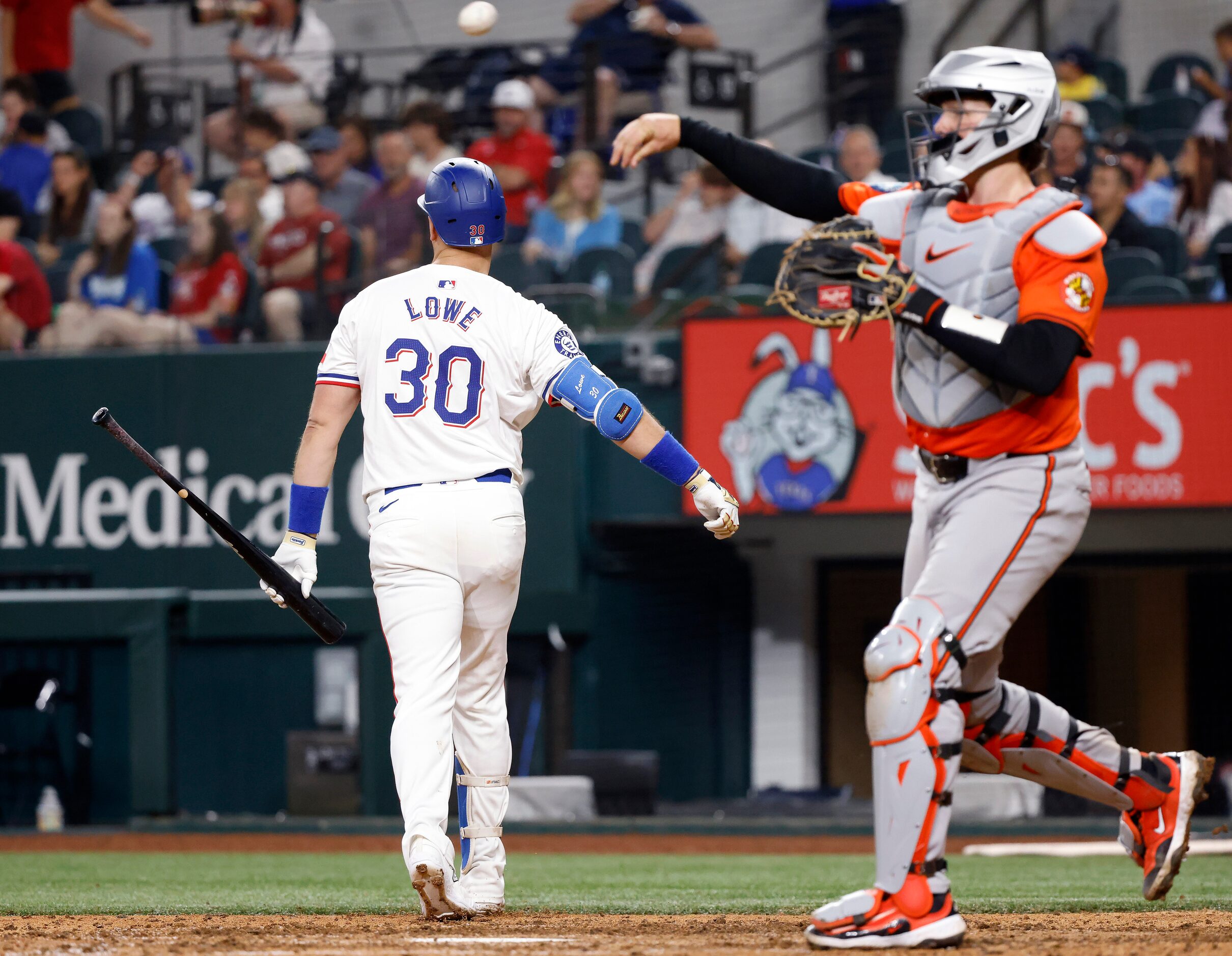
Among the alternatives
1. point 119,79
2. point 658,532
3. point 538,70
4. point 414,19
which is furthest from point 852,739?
point 119,79

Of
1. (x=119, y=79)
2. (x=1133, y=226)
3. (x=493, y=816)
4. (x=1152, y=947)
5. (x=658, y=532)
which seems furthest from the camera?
(x=119, y=79)

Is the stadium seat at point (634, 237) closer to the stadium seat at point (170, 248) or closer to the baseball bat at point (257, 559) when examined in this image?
the stadium seat at point (170, 248)

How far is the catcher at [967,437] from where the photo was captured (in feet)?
11.8

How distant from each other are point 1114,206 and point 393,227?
456 cm

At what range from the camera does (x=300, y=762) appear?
411 inches

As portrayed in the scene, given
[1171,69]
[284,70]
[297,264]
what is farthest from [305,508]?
[1171,69]

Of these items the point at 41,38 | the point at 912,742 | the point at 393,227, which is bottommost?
the point at 912,742

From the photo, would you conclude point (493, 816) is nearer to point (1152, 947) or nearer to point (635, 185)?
point (1152, 947)

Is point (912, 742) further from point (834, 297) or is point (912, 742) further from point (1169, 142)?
point (1169, 142)

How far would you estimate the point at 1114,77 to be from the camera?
39.6ft

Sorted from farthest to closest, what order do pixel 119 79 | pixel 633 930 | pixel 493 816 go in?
pixel 119 79
pixel 493 816
pixel 633 930

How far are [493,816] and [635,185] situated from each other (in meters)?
7.63

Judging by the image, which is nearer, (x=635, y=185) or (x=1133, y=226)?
(x=1133, y=226)

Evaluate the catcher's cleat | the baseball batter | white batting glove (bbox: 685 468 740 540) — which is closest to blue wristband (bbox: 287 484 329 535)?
the baseball batter
